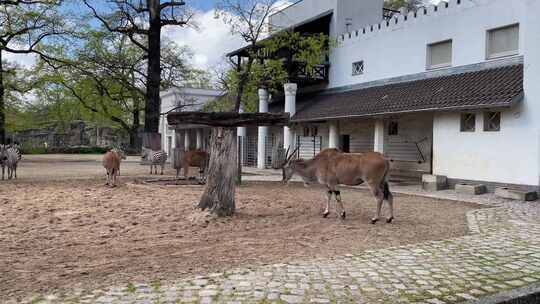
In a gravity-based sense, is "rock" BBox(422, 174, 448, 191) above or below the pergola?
below

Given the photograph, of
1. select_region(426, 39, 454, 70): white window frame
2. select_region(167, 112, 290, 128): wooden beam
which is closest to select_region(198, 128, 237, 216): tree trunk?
select_region(167, 112, 290, 128): wooden beam

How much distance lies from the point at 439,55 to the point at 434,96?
3.01 metres

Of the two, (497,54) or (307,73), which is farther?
(307,73)

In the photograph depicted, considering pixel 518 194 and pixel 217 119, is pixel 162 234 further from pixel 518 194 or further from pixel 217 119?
pixel 518 194

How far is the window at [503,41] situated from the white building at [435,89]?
0.03m

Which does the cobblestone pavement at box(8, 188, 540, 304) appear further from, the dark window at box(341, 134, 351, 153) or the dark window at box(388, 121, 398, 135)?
the dark window at box(341, 134, 351, 153)

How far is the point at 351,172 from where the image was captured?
352 inches

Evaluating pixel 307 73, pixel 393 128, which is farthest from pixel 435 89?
pixel 307 73

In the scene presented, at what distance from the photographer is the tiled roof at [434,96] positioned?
548 inches

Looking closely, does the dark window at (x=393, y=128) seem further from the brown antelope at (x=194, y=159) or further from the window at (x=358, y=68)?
the brown antelope at (x=194, y=159)

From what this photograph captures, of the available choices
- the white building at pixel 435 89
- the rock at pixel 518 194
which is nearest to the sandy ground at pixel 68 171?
the white building at pixel 435 89

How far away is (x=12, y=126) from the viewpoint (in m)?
33.4

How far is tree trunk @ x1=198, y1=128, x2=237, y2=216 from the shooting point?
8992 mm

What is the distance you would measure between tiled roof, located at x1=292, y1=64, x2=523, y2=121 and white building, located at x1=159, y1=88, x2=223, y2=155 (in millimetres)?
14394
